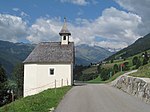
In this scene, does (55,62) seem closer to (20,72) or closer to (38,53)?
(38,53)

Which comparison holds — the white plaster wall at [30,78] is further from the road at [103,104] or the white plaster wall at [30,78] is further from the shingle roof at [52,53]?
the road at [103,104]

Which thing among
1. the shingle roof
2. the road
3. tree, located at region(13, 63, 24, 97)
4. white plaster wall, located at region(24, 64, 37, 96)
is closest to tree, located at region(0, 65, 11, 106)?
tree, located at region(13, 63, 24, 97)

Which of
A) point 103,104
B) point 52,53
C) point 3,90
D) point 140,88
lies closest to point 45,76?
point 52,53

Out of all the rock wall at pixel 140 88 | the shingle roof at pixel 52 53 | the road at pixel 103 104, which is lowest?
the road at pixel 103 104

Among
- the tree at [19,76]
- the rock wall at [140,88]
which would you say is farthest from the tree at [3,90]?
the rock wall at [140,88]

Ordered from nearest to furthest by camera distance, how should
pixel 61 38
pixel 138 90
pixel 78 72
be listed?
1. pixel 138 90
2. pixel 61 38
3. pixel 78 72

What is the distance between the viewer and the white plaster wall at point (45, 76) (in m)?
48.5

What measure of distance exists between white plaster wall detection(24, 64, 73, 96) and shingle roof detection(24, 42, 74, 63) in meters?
0.85

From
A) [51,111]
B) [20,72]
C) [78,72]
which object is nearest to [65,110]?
[51,111]

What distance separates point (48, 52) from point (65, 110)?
34.3 metres

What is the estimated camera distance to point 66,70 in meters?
48.4

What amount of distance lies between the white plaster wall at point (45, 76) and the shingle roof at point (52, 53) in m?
0.85

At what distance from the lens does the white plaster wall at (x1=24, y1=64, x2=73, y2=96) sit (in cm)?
4847

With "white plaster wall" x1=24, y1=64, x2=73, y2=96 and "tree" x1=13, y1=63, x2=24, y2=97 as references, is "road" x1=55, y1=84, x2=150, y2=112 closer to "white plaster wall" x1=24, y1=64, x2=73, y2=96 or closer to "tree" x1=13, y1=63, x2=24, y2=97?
"white plaster wall" x1=24, y1=64, x2=73, y2=96
